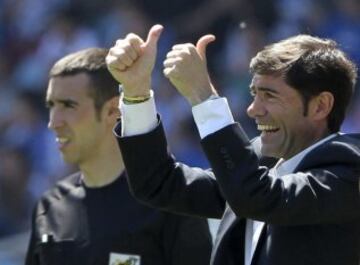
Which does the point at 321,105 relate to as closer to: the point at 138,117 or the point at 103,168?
the point at 138,117

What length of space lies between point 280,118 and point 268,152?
0.10 metres

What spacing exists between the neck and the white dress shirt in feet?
3.70

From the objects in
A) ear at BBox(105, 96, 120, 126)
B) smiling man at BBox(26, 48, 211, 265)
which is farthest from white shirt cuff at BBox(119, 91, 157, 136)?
ear at BBox(105, 96, 120, 126)

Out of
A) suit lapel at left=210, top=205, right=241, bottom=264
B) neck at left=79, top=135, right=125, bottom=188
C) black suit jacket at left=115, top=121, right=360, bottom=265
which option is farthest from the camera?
neck at left=79, top=135, right=125, bottom=188

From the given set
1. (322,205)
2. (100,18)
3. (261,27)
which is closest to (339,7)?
(261,27)

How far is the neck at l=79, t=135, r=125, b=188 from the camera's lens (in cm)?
435

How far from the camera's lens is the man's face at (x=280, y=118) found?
320 centimetres

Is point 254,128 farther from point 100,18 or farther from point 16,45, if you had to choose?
point 16,45

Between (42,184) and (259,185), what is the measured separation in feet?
17.6

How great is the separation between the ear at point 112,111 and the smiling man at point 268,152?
1.18 m

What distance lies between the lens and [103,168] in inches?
171

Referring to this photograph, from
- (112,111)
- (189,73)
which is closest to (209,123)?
(189,73)

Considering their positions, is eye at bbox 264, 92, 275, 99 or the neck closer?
eye at bbox 264, 92, 275, 99

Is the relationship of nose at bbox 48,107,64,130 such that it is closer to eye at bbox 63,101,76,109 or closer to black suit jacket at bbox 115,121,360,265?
eye at bbox 63,101,76,109
